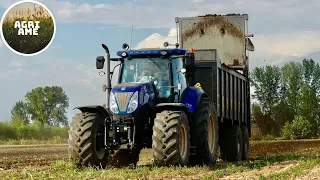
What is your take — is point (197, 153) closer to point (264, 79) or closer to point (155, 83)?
point (155, 83)

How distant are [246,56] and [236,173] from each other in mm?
9142

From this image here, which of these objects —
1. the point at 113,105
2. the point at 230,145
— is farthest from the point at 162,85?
the point at 230,145

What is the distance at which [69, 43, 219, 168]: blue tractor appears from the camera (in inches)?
529

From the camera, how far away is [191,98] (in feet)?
49.5

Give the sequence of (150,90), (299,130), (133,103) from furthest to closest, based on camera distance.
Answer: (299,130)
(150,90)
(133,103)

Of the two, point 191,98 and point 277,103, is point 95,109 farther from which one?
point 277,103

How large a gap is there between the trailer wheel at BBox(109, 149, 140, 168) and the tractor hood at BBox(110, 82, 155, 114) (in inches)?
95.8

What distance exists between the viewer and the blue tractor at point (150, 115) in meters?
13.4

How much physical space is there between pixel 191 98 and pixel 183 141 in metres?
1.36

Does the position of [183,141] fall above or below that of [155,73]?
below

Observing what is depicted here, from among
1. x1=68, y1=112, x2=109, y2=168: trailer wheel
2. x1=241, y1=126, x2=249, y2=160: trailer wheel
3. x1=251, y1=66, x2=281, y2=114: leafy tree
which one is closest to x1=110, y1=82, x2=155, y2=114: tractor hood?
x1=68, y1=112, x2=109, y2=168: trailer wheel

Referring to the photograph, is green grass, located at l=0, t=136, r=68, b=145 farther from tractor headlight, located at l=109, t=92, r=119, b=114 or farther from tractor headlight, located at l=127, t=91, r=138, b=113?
tractor headlight, located at l=127, t=91, r=138, b=113

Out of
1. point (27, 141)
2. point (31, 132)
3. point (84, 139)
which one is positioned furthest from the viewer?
point (31, 132)

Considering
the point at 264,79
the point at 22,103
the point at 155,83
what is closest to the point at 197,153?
the point at 155,83
